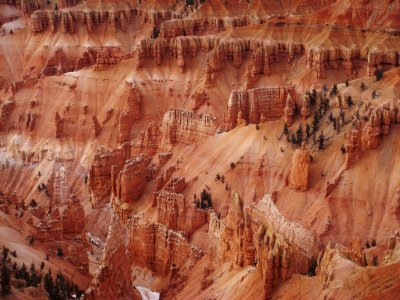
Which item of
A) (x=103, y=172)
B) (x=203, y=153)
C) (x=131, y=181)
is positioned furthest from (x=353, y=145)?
(x=103, y=172)

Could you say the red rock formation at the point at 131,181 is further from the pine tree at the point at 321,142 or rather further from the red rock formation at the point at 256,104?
the pine tree at the point at 321,142

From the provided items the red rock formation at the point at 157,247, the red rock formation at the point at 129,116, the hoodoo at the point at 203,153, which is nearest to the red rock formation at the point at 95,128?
the hoodoo at the point at 203,153

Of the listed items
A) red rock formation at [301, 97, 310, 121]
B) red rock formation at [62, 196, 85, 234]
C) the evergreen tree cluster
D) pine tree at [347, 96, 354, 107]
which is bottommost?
red rock formation at [62, 196, 85, 234]

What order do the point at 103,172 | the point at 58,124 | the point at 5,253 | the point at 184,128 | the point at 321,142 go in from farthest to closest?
the point at 58,124, the point at 103,172, the point at 184,128, the point at 321,142, the point at 5,253

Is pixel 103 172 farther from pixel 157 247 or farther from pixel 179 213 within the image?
pixel 179 213

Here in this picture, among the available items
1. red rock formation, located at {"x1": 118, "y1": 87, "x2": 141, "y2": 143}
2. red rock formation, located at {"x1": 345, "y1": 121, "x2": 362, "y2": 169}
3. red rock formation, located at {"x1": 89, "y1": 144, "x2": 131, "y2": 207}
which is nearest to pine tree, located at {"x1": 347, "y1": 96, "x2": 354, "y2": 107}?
red rock formation, located at {"x1": 345, "y1": 121, "x2": 362, "y2": 169}

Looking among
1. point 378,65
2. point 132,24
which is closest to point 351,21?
point 378,65

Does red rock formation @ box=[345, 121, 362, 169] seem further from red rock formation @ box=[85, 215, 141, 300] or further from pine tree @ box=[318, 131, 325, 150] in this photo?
red rock formation @ box=[85, 215, 141, 300]

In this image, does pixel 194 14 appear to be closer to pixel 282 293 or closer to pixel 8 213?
pixel 8 213
